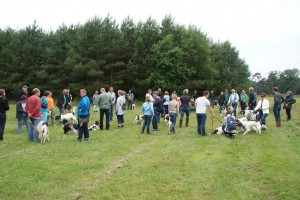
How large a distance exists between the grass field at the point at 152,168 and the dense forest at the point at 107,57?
24.2 meters

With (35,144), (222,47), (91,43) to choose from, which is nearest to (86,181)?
(35,144)

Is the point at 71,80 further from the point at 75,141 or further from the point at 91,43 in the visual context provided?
the point at 75,141

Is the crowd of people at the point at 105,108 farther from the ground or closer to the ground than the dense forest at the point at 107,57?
closer to the ground

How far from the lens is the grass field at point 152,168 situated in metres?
6.30

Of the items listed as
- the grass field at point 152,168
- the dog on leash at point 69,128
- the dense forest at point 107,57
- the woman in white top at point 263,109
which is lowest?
the grass field at point 152,168

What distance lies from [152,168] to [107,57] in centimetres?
3013

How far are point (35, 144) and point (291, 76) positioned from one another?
13922 centimetres

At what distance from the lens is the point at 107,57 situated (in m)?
36.8

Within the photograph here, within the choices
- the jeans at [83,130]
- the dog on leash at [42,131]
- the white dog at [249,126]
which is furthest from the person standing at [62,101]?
the white dog at [249,126]

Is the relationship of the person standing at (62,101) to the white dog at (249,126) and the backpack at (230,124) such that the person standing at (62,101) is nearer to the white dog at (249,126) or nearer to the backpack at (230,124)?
the backpack at (230,124)

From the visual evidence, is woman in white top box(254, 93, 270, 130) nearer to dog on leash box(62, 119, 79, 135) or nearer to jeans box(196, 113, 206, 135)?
jeans box(196, 113, 206, 135)

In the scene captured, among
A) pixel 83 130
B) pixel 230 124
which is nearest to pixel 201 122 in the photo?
pixel 230 124

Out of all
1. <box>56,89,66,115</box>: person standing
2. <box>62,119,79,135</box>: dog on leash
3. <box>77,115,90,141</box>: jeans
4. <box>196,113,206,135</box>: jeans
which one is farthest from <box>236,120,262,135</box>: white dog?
<box>56,89,66,115</box>: person standing

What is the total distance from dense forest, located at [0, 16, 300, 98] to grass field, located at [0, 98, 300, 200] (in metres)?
24.2
